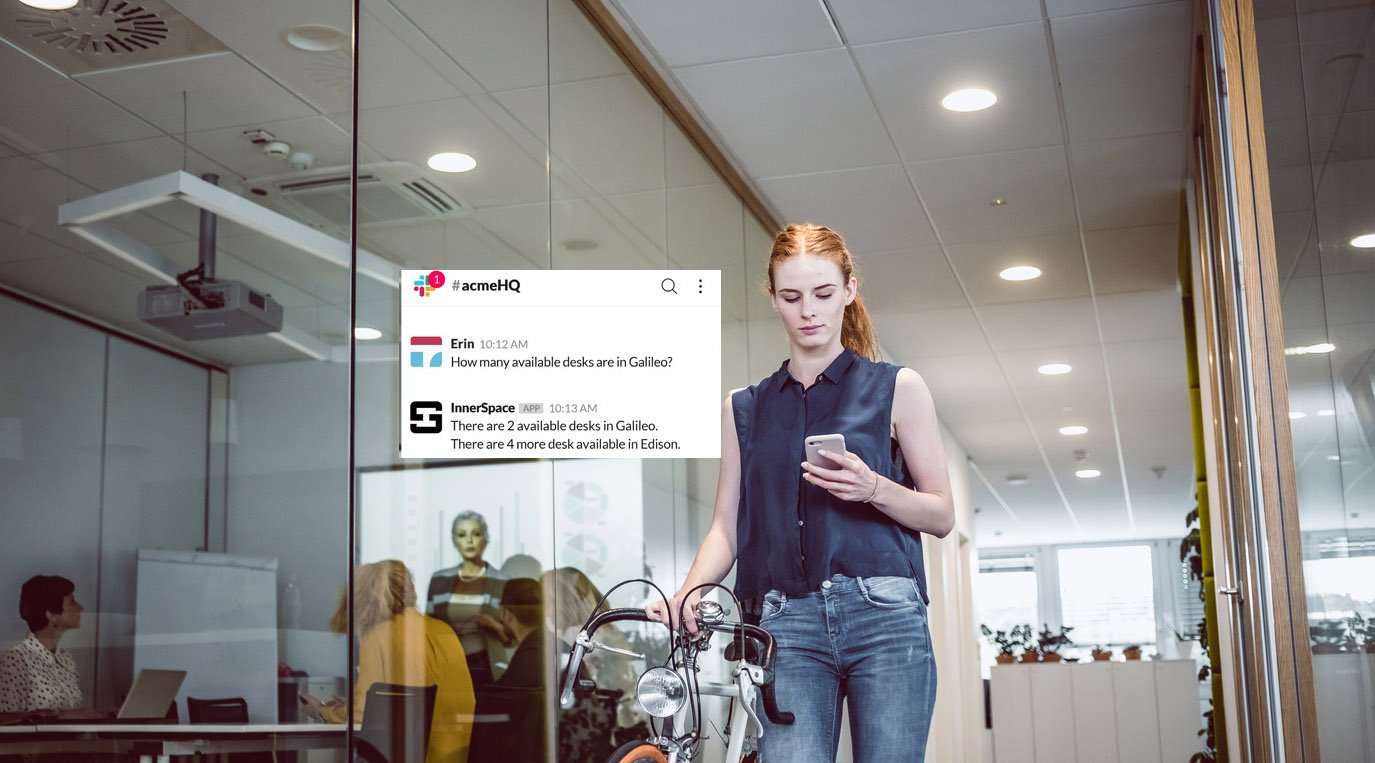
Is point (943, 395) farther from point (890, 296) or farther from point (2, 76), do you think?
point (2, 76)

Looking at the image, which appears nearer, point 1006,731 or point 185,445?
point 185,445

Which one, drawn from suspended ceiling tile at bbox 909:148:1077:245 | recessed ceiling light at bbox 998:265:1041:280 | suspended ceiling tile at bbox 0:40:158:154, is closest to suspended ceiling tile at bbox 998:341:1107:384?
recessed ceiling light at bbox 998:265:1041:280

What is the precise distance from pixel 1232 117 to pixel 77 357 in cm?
215

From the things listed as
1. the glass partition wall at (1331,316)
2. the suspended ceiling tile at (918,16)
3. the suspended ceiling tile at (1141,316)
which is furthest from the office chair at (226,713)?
the suspended ceiling tile at (1141,316)

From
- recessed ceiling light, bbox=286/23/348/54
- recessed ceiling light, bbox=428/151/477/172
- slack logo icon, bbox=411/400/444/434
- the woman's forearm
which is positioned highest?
recessed ceiling light, bbox=286/23/348/54

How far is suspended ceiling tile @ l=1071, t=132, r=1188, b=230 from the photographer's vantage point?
4.75 meters

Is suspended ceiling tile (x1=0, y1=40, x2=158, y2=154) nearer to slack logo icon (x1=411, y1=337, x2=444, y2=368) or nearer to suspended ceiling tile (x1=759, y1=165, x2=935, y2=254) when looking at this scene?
slack logo icon (x1=411, y1=337, x2=444, y2=368)

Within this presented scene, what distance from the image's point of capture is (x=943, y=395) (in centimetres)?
892

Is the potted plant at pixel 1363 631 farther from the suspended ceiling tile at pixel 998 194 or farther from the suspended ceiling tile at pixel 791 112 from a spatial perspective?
the suspended ceiling tile at pixel 998 194

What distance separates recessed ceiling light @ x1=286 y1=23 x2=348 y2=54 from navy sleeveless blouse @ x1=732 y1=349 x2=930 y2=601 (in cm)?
94

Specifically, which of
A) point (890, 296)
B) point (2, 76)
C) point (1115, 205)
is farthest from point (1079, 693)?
point (2, 76)

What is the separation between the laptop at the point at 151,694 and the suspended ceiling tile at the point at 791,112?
2725mm

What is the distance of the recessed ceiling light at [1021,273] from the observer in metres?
6.16

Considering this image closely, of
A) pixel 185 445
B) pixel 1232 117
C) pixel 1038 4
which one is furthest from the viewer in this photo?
pixel 1038 4
